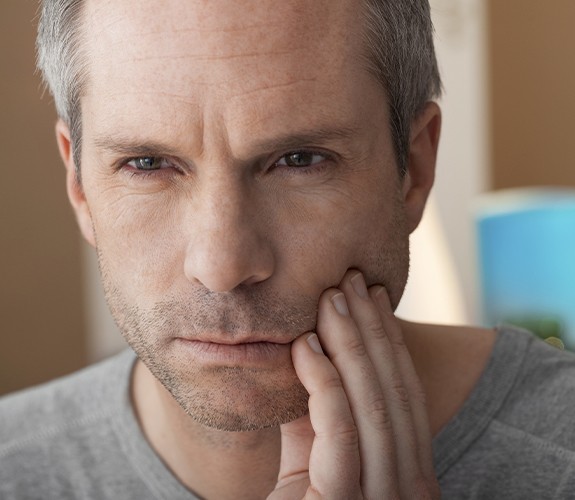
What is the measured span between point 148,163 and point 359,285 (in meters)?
0.34

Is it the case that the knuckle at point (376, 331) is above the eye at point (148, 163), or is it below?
below

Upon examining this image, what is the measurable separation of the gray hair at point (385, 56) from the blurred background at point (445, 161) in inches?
97.2

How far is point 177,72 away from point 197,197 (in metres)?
0.16

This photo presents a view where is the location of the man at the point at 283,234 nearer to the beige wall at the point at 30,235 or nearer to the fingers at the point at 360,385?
the fingers at the point at 360,385

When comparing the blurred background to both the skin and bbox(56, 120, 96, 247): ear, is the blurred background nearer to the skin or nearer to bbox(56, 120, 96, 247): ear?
bbox(56, 120, 96, 247): ear

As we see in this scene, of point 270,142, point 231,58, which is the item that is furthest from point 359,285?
point 231,58

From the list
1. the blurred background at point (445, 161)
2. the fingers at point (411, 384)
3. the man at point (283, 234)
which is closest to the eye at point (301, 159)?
the man at point (283, 234)

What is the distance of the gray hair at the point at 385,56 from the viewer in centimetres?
142

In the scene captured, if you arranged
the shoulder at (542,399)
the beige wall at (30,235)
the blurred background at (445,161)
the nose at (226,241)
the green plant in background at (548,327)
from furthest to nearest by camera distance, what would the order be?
1. the beige wall at (30,235)
2. the blurred background at (445,161)
3. the green plant in background at (548,327)
4. the shoulder at (542,399)
5. the nose at (226,241)

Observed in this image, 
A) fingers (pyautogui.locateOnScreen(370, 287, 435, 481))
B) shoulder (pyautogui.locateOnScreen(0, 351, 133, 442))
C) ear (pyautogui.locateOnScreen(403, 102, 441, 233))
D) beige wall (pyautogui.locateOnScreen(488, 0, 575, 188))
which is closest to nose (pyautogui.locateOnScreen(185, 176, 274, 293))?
fingers (pyautogui.locateOnScreen(370, 287, 435, 481))

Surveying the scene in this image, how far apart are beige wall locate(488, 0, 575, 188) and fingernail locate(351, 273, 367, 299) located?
3084 millimetres

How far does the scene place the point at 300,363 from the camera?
4.44ft

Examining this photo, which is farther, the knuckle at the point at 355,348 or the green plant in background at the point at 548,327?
the green plant in background at the point at 548,327

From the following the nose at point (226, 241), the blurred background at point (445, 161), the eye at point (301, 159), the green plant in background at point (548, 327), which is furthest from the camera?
the blurred background at point (445, 161)
